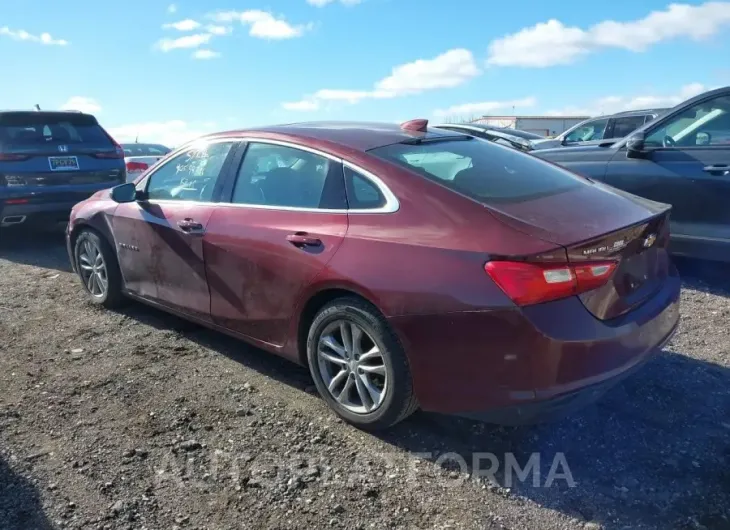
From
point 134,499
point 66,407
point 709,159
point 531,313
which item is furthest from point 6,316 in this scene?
point 709,159

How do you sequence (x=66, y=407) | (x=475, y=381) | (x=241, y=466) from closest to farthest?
(x=475, y=381)
(x=241, y=466)
(x=66, y=407)

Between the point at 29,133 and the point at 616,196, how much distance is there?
6.96 metres

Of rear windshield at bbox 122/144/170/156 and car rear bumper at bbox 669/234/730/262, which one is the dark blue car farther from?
rear windshield at bbox 122/144/170/156

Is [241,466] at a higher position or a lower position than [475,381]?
lower

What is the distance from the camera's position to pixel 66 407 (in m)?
3.54

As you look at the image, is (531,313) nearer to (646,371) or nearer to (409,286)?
(409,286)

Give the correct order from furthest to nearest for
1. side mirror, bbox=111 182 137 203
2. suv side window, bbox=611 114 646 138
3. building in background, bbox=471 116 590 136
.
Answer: building in background, bbox=471 116 590 136, suv side window, bbox=611 114 646 138, side mirror, bbox=111 182 137 203

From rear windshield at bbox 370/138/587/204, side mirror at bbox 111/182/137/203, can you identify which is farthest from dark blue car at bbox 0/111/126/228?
rear windshield at bbox 370/138/587/204

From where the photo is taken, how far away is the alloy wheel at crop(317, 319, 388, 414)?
3.07 meters

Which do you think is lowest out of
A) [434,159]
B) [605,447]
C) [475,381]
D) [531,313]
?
[605,447]

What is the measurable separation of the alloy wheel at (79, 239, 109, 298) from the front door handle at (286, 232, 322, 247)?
234cm

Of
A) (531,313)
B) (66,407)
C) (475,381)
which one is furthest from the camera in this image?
(66,407)

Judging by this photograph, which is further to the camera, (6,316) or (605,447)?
(6,316)

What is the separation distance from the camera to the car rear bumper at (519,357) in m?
2.57
